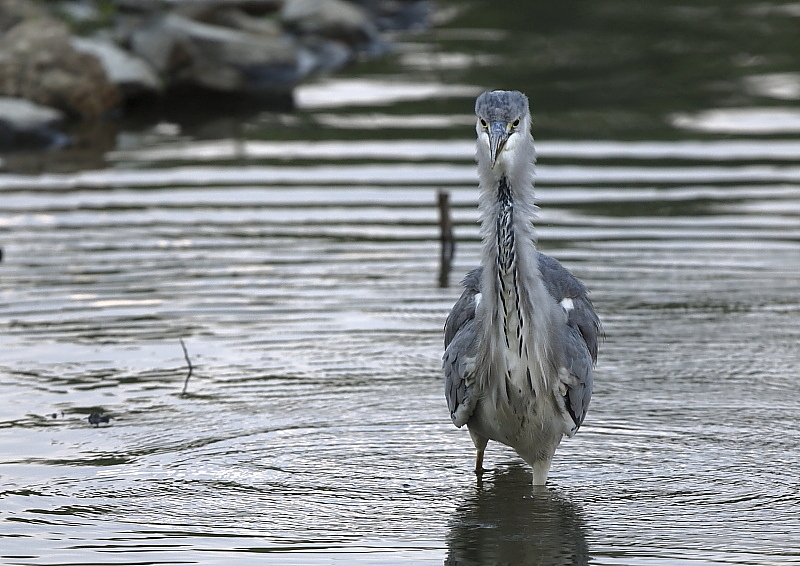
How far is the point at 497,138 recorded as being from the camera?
7.16m

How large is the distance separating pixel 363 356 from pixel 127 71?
41.7 feet

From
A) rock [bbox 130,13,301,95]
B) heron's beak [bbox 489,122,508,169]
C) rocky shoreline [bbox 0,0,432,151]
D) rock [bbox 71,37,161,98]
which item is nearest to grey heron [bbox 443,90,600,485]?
heron's beak [bbox 489,122,508,169]

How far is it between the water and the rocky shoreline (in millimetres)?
2436

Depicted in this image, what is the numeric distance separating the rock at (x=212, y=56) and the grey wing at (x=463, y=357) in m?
14.9

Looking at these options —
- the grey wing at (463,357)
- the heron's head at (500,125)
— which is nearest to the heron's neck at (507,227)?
the heron's head at (500,125)

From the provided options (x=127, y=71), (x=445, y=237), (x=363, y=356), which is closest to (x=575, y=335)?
(x=363, y=356)

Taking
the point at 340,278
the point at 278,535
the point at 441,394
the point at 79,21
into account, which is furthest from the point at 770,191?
the point at 79,21

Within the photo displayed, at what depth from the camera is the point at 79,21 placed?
88.3 ft

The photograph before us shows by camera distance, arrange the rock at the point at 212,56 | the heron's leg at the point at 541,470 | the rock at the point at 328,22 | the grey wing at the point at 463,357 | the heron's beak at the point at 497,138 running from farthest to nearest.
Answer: the rock at the point at 328,22
the rock at the point at 212,56
the heron's leg at the point at 541,470
the grey wing at the point at 463,357
the heron's beak at the point at 497,138

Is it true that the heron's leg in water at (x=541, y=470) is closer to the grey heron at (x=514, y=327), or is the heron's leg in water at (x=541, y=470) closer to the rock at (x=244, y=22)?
the grey heron at (x=514, y=327)

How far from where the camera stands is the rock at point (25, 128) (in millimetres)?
19422

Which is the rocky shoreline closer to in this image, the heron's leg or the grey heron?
the grey heron

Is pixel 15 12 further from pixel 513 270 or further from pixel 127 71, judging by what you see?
pixel 513 270

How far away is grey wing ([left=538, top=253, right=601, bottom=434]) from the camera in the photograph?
316 inches
